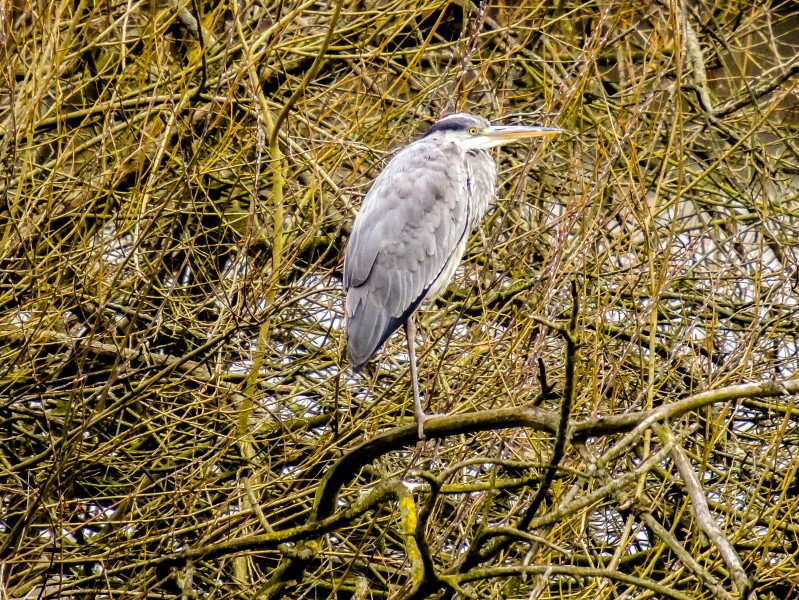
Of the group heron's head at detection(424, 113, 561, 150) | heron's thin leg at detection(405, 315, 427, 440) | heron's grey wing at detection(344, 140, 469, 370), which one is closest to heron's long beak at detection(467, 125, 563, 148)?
heron's head at detection(424, 113, 561, 150)

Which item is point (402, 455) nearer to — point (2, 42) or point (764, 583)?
point (764, 583)

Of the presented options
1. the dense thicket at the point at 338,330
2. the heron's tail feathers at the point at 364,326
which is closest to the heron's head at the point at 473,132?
the dense thicket at the point at 338,330

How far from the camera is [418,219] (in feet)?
14.5

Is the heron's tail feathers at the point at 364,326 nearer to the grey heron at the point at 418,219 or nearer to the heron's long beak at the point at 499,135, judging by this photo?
the grey heron at the point at 418,219

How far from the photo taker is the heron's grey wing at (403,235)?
4047 mm

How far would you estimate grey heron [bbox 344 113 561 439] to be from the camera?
4.07m

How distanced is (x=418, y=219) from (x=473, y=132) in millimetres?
462

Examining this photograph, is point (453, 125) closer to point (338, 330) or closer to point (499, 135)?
point (499, 135)

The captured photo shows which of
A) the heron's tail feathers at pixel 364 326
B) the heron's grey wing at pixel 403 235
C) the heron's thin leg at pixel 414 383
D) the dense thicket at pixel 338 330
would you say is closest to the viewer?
the heron's thin leg at pixel 414 383

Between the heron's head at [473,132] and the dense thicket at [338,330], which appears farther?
the heron's head at [473,132]

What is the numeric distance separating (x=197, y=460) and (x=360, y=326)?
804 millimetres

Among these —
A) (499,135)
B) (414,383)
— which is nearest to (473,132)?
(499,135)

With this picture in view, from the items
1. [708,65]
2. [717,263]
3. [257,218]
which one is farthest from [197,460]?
[708,65]

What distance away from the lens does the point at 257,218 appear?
4852 mm
